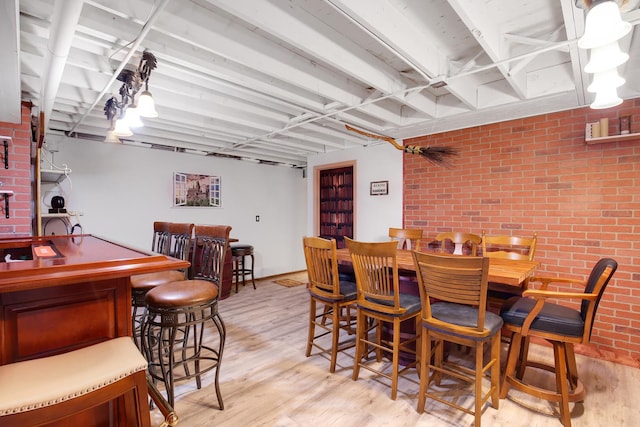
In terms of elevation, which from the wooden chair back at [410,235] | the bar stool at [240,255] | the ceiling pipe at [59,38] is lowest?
the bar stool at [240,255]

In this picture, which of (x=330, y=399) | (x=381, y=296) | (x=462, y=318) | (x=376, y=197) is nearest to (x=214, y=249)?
(x=381, y=296)

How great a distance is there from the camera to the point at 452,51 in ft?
8.27

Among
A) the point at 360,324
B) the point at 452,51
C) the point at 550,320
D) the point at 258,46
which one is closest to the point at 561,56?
the point at 452,51

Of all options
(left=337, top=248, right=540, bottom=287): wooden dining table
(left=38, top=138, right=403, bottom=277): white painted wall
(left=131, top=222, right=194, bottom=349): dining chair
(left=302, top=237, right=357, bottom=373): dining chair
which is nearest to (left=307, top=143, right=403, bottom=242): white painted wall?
(left=38, top=138, right=403, bottom=277): white painted wall

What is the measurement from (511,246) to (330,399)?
2.59 metres

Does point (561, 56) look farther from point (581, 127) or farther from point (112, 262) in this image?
point (112, 262)

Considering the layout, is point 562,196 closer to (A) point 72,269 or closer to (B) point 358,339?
(B) point 358,339

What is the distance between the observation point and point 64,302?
1.36 metres

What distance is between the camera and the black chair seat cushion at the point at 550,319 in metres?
1.92

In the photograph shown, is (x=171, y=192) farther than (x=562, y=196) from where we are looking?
Yes

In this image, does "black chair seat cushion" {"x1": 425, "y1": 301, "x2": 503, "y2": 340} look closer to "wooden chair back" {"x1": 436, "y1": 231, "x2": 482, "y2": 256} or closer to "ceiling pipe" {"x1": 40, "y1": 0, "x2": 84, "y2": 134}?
"wooden chair back" {"x1": 436, "y1": 231, "x2": 482, "y2": 256}

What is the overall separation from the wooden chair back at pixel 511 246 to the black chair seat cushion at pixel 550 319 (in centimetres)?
88

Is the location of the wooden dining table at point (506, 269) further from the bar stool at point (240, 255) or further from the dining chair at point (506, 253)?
the bar stool at point (240, 255)

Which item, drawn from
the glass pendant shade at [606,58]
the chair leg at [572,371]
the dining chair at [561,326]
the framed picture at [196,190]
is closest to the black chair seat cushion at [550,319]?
the dining chair at [561,326]
